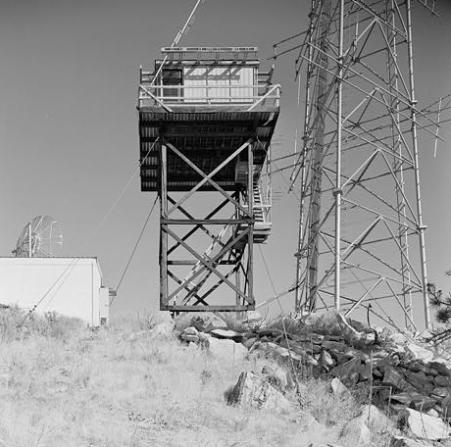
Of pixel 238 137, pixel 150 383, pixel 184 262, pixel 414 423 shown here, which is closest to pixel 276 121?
pixel 238 137

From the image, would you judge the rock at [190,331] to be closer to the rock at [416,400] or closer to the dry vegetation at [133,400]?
the dry vegetation at [133,400]

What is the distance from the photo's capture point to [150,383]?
40.4 ft

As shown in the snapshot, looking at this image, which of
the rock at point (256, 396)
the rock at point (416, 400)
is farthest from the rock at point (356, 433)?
the rock at point (416, 400)

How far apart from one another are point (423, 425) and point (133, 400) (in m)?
4.27

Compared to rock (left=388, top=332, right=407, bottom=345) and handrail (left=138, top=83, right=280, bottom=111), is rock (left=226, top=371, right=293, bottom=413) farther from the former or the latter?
handrail (left=138, top=83, right=280, bottom=111)

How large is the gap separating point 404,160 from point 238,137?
4.99 metres

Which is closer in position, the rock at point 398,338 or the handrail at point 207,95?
the rock at point 398,338

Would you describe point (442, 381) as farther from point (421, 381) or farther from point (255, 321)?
point (255, 321)

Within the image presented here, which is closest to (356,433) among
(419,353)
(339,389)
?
(339,389)

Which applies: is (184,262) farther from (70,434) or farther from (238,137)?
(70,434)

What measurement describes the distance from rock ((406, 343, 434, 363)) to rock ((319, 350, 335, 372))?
1439 millimetres

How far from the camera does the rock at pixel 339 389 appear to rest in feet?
40.0

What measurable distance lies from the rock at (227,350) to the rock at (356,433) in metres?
3.98

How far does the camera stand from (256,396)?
11.7m
